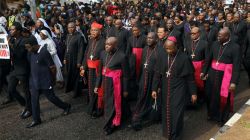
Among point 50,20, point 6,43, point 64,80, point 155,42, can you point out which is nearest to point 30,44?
point 6,43

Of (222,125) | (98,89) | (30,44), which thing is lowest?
(222,125)

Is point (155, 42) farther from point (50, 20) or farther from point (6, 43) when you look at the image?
point (50, 20)

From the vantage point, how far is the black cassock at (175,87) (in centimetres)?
624

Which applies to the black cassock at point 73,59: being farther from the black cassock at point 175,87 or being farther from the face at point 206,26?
the face at point 206,26

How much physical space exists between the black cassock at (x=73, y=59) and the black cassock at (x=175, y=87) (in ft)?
10.0

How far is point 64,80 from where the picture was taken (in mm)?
9953

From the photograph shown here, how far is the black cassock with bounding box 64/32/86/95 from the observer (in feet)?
29.8

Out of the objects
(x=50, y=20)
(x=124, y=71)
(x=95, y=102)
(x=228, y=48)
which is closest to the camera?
(x=124, y=71)

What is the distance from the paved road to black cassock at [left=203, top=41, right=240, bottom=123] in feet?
0.89

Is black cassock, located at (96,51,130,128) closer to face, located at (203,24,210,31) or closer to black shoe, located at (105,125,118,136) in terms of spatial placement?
black shoe, located at (105,125,118,136)

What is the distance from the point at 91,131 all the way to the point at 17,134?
1.36m

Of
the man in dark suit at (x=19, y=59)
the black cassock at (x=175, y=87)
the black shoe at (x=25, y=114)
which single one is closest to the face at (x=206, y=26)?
the black cassock at (x=175, y=87)

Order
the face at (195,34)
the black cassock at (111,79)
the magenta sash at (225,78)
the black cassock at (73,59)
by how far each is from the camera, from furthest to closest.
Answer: the black cassock at (73,59), the face at (195,34), the magenta sash at (225,78), the black cassock at (111,79)

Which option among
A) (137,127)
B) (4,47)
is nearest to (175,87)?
(137,127)
